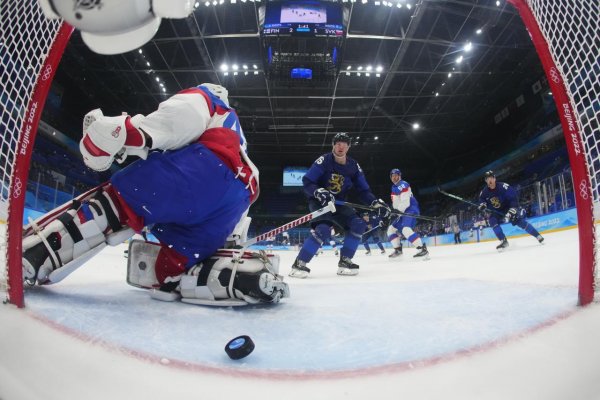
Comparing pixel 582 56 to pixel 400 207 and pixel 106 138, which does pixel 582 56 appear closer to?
pixel 106 138

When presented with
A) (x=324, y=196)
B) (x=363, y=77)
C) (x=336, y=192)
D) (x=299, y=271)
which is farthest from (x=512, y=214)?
(x=363, y=77)

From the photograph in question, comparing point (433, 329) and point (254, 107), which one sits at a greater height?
point (254, 107)

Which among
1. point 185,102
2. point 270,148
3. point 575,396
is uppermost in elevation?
point 270,148

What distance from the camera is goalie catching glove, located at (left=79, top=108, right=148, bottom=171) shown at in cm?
104

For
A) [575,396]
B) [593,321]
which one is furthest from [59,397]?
[593,321]

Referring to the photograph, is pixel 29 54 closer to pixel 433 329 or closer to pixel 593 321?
pixel 433 329

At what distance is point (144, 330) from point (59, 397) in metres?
0.36

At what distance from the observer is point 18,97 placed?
37.5 inches

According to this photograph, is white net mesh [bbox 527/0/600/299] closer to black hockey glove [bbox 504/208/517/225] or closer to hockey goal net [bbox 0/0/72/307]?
hockey goal net [bbox 0/0/72/307]

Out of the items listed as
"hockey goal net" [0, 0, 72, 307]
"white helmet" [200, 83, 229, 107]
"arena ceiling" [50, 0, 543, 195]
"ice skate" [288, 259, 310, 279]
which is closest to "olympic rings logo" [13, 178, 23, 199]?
"hockey goal net" [0, 0, 72, 307]

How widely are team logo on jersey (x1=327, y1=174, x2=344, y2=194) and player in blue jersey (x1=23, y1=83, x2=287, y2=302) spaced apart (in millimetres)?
1782

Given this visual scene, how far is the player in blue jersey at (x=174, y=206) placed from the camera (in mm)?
1174

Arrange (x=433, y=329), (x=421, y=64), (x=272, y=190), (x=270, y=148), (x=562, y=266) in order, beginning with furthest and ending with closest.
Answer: (x=272, y=190) < (x=270, y=148) < (x=421, y=64) < (x=562, y=266) < (x=433, y=329)

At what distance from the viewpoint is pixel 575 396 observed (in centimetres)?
54
